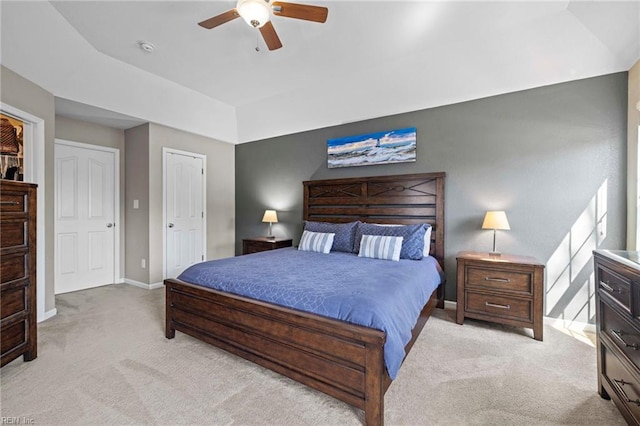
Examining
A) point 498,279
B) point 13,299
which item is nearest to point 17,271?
point 13,299

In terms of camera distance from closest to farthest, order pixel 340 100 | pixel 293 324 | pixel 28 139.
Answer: pixel 293 324, pixel 28 139, pixel 340 100

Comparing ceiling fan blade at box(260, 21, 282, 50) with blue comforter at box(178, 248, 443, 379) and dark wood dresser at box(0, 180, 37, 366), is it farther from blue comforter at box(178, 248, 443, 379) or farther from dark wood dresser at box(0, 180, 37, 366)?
dark wood dresser at box(0, 180, 37, 366)

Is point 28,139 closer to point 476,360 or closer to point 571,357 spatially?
point 476,360

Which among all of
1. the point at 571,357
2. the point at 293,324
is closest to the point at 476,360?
the point at 571,357

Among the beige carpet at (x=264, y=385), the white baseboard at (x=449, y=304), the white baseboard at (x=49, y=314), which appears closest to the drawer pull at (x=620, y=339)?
the beige carpet at (x=264, y=385)

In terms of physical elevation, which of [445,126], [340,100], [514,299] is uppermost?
[340,100]

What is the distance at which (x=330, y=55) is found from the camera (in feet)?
10.6

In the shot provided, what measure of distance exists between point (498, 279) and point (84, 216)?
5.51 metres

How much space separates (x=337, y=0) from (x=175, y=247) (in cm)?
414

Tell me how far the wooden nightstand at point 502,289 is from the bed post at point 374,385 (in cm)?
184

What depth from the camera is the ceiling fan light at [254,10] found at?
6.41 feet

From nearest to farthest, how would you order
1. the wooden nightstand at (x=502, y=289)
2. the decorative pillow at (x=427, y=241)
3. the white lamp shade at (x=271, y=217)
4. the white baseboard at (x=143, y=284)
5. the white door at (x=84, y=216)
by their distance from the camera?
the wooden nightstand at (x=502, y=289), the decorative pillow at (x=427, y=241), the white door at (x=84, y=216), the white baseboard at (x=143, y=284), the white lamp shade at (x=271, y=217)

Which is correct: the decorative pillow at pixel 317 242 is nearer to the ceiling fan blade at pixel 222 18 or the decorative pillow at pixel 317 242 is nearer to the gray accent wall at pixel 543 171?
the gray accent wall at pixel 543 171

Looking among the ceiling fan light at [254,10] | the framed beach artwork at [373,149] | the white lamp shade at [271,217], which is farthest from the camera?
the white lamp shade at [271,217]
